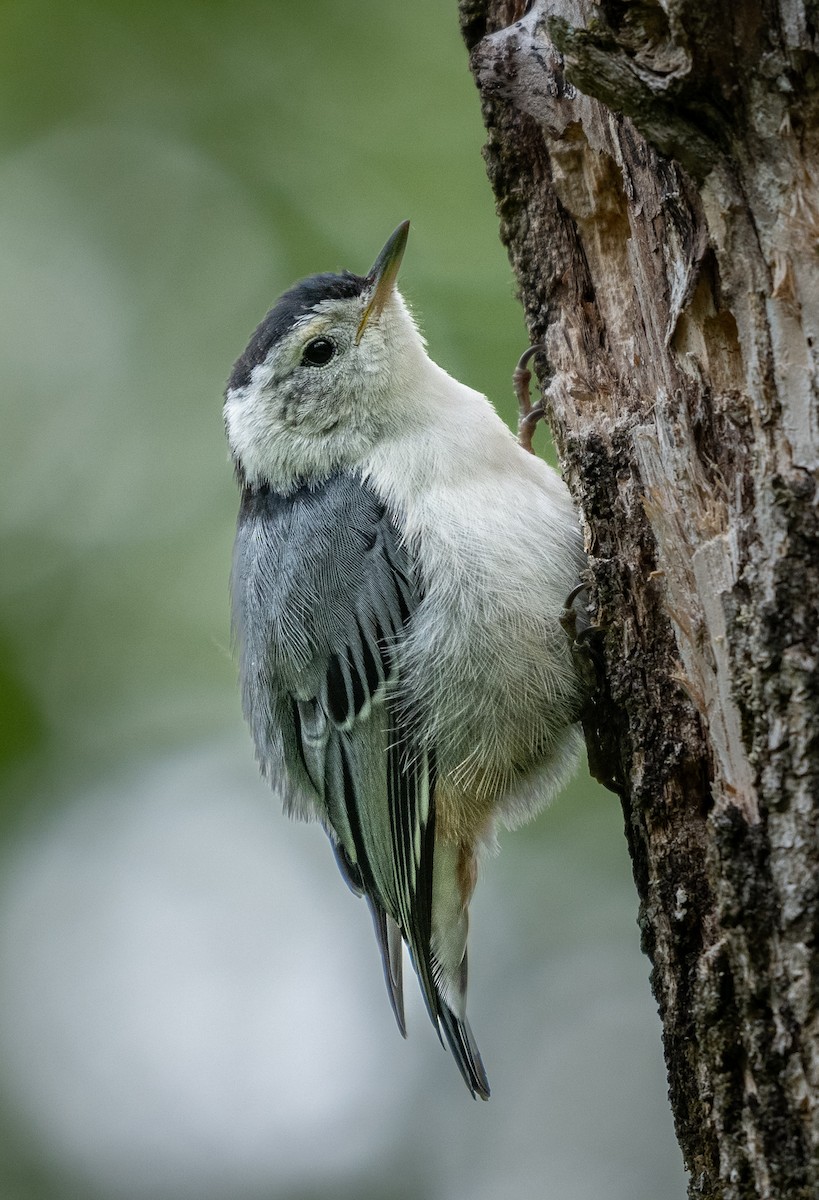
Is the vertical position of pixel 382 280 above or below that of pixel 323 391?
above

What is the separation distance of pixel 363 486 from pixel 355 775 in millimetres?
711

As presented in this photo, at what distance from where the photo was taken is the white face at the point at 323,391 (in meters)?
2.98

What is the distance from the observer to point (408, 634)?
263 cm

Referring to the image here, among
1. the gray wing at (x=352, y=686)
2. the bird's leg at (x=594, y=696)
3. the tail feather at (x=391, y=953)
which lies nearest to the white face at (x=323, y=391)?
the gray wing at (x=352, y=686)

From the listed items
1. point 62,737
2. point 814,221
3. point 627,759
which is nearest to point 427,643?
point 627,759

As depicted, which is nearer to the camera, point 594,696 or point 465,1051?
point 594,696

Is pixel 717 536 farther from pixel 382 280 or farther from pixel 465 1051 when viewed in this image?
pixel 382 280

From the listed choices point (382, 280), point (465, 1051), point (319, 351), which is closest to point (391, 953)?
point (465, 1051)

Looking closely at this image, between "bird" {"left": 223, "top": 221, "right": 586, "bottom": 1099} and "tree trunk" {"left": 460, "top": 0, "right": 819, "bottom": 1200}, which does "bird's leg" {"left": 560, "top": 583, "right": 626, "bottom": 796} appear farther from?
"tree trunk" {"left": 460, "top": 0, "right": 819, "bottom": 1200}

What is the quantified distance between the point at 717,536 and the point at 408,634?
3.35 ft

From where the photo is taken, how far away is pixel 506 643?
256cm

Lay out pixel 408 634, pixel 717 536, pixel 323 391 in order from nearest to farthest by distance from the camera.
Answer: pixel 717 536, pixel 408 634, pixel 323 391

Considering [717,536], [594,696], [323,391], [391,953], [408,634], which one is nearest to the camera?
[717,536]

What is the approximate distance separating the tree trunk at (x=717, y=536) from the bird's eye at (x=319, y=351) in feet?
3.59
